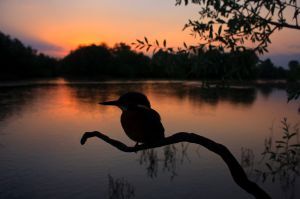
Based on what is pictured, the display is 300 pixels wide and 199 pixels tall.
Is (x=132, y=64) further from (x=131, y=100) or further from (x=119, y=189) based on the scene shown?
(x=131, y=100)

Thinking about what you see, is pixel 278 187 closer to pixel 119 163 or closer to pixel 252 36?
pixel 119 163

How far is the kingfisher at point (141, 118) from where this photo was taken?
248 centimetres

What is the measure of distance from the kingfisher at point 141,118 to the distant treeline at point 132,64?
1016mm

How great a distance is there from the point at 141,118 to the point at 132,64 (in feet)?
385

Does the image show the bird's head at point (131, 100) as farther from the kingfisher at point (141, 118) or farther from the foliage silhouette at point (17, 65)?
the foliage silhouette at point (17, 65)

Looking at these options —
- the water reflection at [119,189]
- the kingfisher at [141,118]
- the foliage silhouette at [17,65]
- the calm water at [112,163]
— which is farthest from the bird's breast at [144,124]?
the foliage silhouette at [17,65]

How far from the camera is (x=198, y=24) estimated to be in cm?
414

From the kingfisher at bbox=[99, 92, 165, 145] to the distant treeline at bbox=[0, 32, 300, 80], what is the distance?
102 centimetres

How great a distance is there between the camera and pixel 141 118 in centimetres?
252

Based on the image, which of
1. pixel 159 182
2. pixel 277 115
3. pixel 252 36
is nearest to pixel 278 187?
pixel 159 182

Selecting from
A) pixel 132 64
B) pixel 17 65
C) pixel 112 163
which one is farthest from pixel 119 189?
pixel 132 64

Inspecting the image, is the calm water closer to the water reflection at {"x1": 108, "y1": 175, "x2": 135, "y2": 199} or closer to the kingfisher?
the water reflection at {"x1": 108, "y1": 175, "x2": 135, "y2": 199}

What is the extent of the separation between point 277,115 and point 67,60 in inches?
3691

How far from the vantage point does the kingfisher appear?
2484mm
